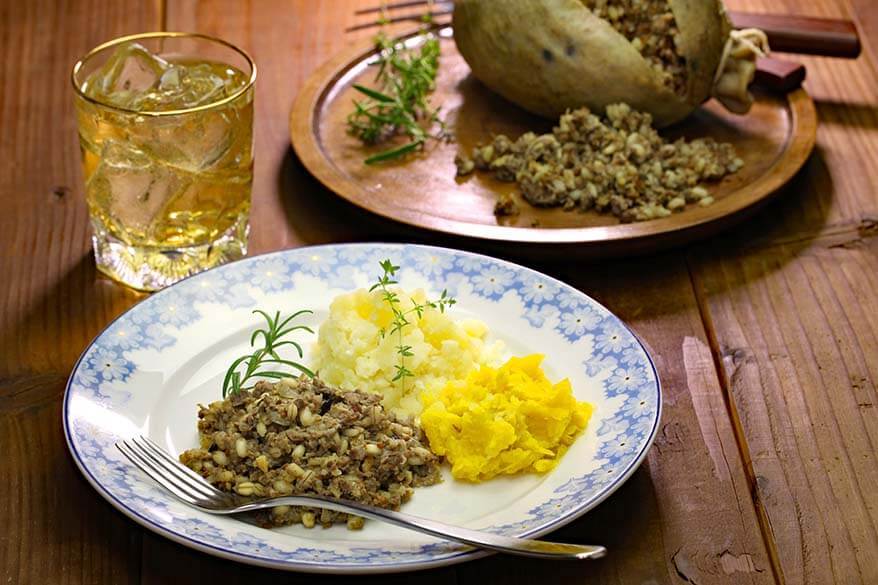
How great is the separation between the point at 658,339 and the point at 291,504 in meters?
0.59

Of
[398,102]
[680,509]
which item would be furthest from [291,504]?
[398,102]

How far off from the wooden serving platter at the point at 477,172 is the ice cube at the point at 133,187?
0.95ft

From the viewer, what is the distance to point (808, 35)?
6.93 ft

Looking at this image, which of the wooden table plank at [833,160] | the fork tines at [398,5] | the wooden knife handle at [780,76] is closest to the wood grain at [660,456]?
the wooden table plank at [833,160]

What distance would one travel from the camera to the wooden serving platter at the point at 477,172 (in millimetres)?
1632

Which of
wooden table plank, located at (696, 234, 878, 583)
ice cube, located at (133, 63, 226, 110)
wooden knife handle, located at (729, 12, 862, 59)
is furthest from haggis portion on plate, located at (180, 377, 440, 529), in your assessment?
wooden knife handle, located at (729, 12, 862, 59)

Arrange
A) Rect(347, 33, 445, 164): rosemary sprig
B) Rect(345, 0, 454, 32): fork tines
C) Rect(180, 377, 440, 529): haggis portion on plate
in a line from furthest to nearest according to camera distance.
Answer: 1. Rect(345, 0, 454, 32): fork tines
2. Rect(347, 33, 445, 164): rosemary sprig
3. Rect(180, 377, 440, 529): haggis portion on plate

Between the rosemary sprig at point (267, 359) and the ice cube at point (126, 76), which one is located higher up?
the ice cube at point (126, 76)

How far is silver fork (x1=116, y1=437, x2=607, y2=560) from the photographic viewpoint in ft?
3.33

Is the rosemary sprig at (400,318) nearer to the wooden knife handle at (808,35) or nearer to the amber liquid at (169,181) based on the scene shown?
the amber liquid at (169,181)

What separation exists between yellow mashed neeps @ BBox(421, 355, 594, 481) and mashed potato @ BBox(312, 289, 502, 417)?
4cm

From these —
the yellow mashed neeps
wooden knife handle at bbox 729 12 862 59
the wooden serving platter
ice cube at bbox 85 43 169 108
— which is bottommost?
the wooden serving platter

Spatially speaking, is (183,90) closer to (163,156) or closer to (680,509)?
(163,156)

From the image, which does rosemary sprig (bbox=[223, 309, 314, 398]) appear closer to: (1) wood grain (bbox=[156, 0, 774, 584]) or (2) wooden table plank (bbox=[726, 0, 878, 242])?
(1) wood grain (bbox=[156, 0, 774, 584])
